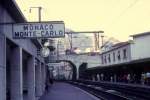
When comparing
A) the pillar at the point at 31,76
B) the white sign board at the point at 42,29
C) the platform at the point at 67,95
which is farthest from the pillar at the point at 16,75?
the platform at the point at 67,95

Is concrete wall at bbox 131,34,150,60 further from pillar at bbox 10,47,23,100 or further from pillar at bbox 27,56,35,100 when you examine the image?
pillar at bbox 10,47,23,100

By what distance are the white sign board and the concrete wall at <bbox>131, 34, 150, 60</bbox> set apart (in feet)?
191

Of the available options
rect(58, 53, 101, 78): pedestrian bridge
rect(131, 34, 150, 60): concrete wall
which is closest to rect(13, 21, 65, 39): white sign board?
rect(131, 34, 150, 60): concrete wall

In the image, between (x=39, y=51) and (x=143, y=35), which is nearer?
(x=39, y=51)

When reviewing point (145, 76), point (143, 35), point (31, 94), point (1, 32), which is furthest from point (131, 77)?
point (1, 32)

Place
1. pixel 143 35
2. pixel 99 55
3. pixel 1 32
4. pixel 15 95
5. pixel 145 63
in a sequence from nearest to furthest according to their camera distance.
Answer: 1. pixel 1 32
2. pixel 15 95
3. pixel 145 63
4. pixel 143 35
5. pixel 99 55

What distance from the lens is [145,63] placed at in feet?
160

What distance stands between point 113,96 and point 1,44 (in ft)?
59.3

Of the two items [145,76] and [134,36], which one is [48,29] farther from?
[134,36]

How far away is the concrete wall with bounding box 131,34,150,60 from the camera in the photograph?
71.8 meters

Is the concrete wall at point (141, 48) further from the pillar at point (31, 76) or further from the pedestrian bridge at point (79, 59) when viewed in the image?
the pillar at point (31, 76)

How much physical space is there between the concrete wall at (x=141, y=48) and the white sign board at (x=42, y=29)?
5813cm

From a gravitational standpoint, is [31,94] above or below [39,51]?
below

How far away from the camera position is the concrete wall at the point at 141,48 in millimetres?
71750
